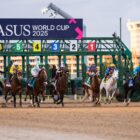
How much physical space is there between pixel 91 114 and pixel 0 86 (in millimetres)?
14509

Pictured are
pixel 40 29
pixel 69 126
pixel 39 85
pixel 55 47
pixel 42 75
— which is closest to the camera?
pixel 69 126

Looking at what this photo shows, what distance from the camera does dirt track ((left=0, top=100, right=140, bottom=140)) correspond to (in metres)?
17.4

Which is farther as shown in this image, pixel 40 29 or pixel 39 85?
pixel 40 29

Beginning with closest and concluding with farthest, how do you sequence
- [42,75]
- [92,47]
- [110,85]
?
[42,75], [110,85], [92,47]

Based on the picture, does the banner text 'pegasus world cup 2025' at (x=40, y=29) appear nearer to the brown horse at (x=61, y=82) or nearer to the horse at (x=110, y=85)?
the horse at (x=110, y=85)

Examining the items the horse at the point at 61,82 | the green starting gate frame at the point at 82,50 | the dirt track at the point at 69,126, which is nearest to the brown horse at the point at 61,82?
the horse at the point at 61,82

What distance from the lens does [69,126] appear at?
20828mm

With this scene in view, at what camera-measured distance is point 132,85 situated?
34.5 metres

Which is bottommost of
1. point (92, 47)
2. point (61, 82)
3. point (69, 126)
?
point (69, 126)

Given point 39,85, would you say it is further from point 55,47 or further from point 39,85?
point 55,47

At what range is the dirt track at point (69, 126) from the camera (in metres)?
17.4

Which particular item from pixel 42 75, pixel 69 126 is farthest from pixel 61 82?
pixel 69 126

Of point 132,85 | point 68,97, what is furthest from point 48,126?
point 68,97

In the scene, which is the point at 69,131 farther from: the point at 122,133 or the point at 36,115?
the point at 36,115
